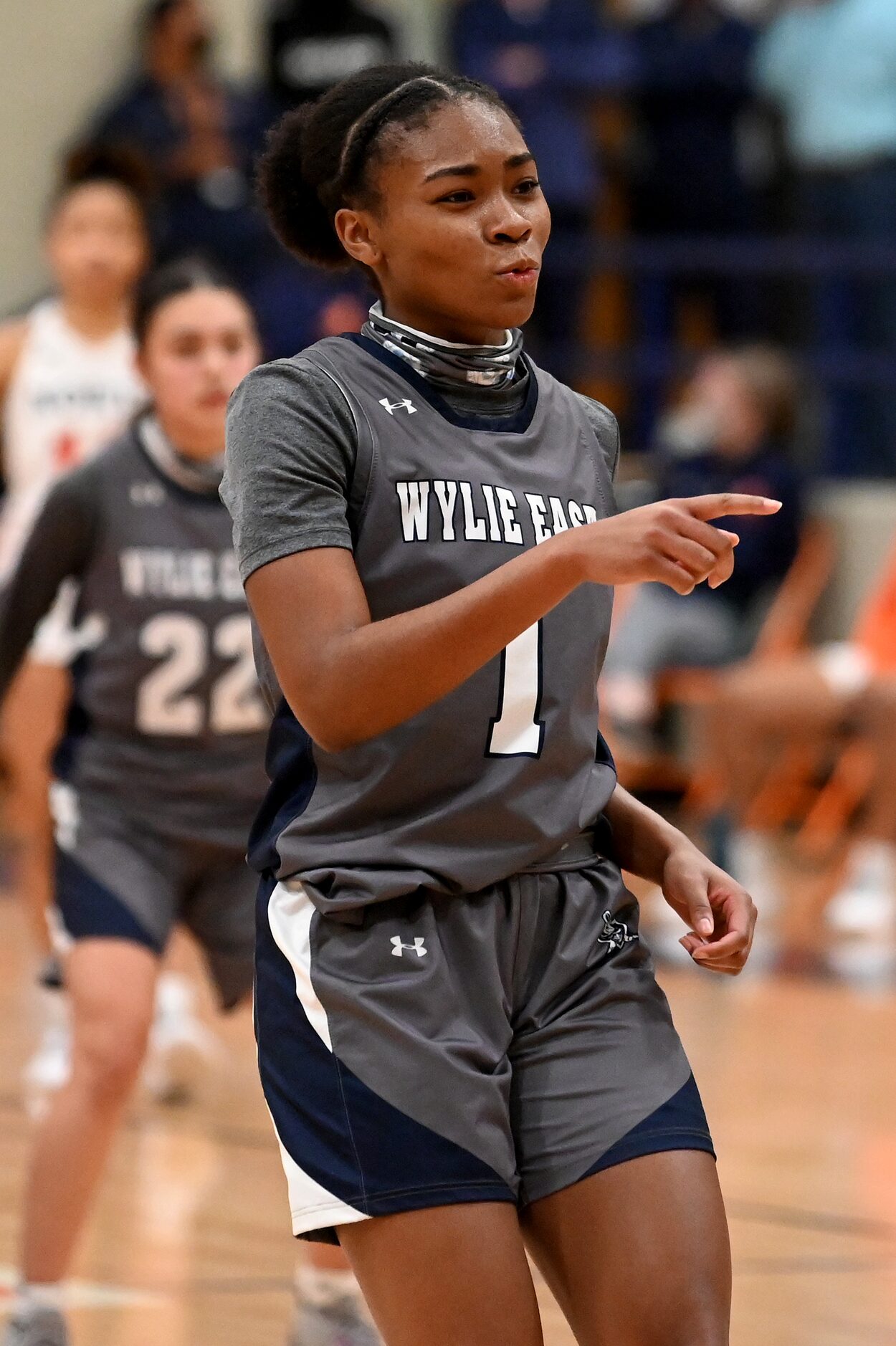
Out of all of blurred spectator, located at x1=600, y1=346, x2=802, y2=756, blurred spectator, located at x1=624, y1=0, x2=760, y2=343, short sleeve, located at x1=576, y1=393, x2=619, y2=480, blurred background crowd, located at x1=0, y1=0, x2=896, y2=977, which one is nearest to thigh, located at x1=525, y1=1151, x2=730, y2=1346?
short sleeve, located at x1=576, y1=393, x2=619, y2=480

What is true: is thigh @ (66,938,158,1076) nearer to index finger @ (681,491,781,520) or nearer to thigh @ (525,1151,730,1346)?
thigh @ (525,1151,730,1346)

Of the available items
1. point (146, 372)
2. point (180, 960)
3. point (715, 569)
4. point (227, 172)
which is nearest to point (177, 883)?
point (146, 372)

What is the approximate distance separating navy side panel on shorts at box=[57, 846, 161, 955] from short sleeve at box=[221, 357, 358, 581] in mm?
1532

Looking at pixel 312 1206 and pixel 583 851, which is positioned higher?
pixel 583 851

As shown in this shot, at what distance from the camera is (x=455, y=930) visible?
84.5 inches

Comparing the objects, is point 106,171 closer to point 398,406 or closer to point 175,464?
point 175,464

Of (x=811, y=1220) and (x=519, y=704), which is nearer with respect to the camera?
(x=519, y=704)

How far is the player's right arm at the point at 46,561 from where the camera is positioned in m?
3.72

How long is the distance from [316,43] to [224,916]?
675 centimetres

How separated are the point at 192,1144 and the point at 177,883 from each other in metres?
1.20

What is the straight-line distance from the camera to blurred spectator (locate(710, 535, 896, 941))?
289 inches

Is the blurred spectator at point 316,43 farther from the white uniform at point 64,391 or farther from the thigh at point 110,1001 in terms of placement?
the thigh at point 110,1001

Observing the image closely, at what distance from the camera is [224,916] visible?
3838 millimetres

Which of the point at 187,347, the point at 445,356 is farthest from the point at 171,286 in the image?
the point at 445,356
